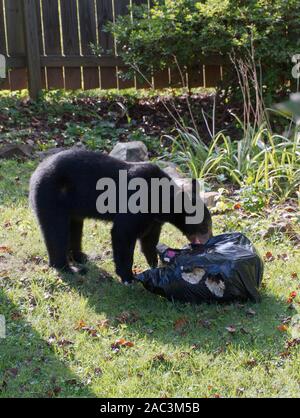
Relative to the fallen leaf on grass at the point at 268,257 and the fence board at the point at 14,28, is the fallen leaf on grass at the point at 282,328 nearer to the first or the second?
the fallen leaf on grass at the point at 268,257

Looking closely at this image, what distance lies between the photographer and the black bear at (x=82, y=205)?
551 centimetres

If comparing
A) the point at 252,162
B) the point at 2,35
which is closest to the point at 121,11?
the point at 2,35

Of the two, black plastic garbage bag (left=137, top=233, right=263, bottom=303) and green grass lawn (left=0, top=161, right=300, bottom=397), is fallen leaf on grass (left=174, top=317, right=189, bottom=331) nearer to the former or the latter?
green grass lawn (left=0, top=161, right=300, bottom=397)

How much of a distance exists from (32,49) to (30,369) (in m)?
7.63

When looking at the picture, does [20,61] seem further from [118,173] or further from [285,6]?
[118,173]

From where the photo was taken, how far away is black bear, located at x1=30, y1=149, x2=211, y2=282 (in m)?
5.51

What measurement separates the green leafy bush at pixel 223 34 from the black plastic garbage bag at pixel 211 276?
437cm

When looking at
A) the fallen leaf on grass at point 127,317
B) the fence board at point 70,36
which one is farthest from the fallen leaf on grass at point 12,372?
the fence board at point 70,36

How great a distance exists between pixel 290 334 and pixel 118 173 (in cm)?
194

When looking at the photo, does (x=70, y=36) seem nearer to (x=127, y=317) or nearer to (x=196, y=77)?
(x=196, y=77)

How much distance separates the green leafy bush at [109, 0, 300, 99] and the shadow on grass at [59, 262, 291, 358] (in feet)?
15.1

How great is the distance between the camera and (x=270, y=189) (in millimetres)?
7156

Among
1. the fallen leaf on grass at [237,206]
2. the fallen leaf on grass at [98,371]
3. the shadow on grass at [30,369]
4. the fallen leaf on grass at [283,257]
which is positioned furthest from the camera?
the fallen leaf on grass at [237,206]

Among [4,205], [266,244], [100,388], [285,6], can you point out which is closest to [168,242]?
[266,244]
